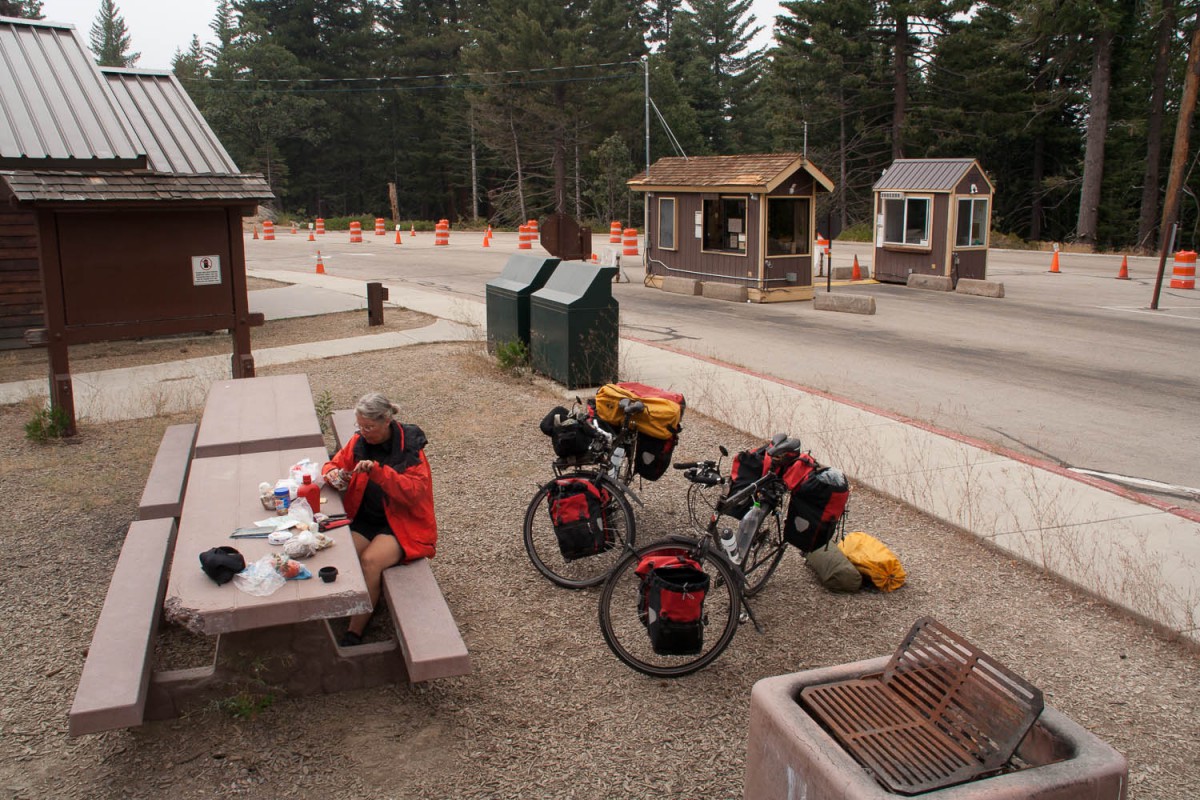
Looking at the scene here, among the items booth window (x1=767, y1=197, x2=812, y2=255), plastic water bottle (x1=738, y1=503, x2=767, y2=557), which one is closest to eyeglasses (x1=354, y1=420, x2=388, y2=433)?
plastic water bottle (x1=738, y1=503, x2=767, y2=557)

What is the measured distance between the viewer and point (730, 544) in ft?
17.4

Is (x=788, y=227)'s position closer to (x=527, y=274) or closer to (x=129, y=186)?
(x=527, y=274)

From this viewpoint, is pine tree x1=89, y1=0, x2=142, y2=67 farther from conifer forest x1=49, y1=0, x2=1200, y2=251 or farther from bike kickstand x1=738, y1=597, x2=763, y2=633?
bike kickstand x1=738, y1=597, x2=763, y2=633

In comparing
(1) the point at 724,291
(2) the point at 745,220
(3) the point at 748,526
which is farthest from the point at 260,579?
(1) the point at 724,291

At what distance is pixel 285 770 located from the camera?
4262 millimetres

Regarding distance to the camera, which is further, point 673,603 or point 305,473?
point 305,473

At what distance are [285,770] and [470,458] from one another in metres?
4.61

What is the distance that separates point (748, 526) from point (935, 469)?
3538mm

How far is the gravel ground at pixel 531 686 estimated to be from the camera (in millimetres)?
4230

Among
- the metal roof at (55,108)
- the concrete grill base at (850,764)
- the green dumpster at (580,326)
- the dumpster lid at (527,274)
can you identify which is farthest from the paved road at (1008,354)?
the metal roof at (55,108)

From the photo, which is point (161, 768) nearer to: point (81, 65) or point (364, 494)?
point (364, 494)

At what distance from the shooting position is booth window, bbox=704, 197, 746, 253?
20.8m

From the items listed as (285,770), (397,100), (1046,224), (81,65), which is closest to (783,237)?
(81,65)

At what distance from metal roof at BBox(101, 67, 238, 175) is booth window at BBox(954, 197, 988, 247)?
1615 centimetres
